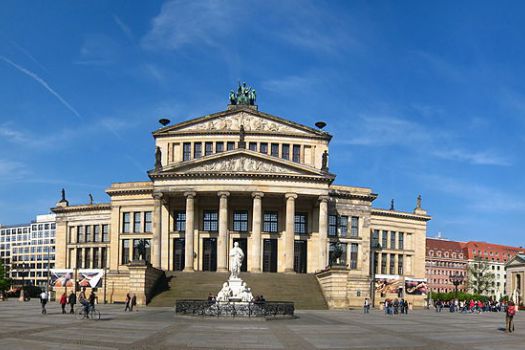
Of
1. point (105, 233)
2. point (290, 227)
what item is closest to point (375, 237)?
point (290, 227)

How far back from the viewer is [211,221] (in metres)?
81.2

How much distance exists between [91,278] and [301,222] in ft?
97.3

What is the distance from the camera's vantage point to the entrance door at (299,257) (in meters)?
80.9

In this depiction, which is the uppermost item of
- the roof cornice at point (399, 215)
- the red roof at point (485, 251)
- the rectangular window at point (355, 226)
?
the roof cornice at point (399, 215)

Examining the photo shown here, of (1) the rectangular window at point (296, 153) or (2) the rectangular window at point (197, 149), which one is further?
(1) the rectangular window at point (296, 153)

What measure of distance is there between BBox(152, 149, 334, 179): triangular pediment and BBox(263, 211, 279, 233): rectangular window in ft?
28.3

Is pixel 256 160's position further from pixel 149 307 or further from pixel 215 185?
pixel 149 307

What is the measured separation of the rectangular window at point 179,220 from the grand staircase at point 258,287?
10.3 metres

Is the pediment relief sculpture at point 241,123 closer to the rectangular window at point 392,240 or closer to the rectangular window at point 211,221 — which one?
the rectangular window at point 211,221

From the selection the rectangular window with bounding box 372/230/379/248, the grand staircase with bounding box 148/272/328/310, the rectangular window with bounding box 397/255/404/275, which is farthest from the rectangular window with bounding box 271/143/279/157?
the rectangular window with bounding box 397/255/404/275

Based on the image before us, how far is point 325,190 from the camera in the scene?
250ft

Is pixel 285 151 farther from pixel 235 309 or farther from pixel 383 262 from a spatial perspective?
pixel 235 309

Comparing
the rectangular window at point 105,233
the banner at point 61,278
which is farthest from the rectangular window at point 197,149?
the banner at point 61,278

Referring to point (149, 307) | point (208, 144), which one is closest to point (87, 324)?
point (149, 307)
